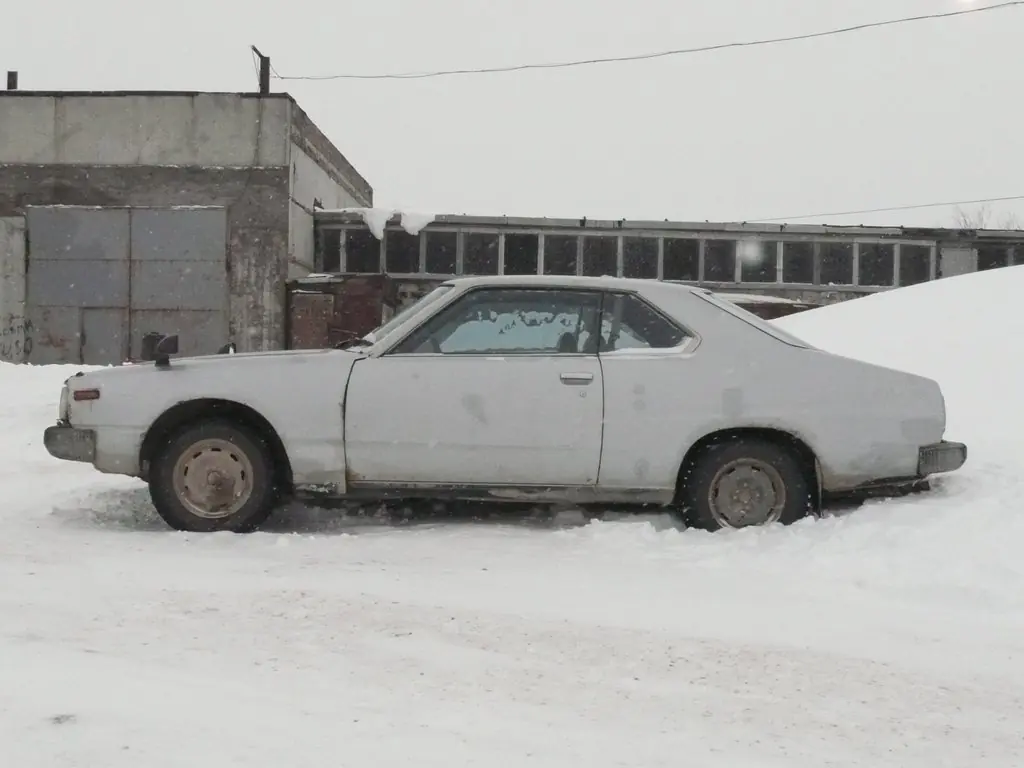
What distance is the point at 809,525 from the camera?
16.1 ft

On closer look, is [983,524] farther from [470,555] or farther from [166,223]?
[166,223]

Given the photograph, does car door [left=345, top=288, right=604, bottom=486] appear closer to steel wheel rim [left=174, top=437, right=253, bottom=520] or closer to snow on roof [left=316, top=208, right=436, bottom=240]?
steel wheel rim [left=174, top=437, right=253, bottom=520]

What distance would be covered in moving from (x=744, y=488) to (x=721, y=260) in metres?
18.9

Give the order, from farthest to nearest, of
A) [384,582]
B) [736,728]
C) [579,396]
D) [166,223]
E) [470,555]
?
[166,223] < [579,396] < [470,555] < [384,582] < [736,728]

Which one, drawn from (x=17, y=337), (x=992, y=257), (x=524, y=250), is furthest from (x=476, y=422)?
(x=992, y=257)

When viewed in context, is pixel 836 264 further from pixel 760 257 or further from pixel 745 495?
pixel 745 495

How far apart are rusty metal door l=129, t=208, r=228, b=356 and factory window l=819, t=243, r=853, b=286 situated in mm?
14244

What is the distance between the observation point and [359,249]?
23125 millimetres

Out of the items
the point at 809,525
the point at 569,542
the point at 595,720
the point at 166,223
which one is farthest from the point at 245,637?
the point at 166,223

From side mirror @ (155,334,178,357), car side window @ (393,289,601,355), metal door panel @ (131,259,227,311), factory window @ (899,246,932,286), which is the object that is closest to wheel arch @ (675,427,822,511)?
car side window @ (393,289,601,355)

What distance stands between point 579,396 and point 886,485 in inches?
67.6

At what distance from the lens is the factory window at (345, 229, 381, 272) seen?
23.0m

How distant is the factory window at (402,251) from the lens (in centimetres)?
2297

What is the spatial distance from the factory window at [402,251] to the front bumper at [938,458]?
1885 centimetres
